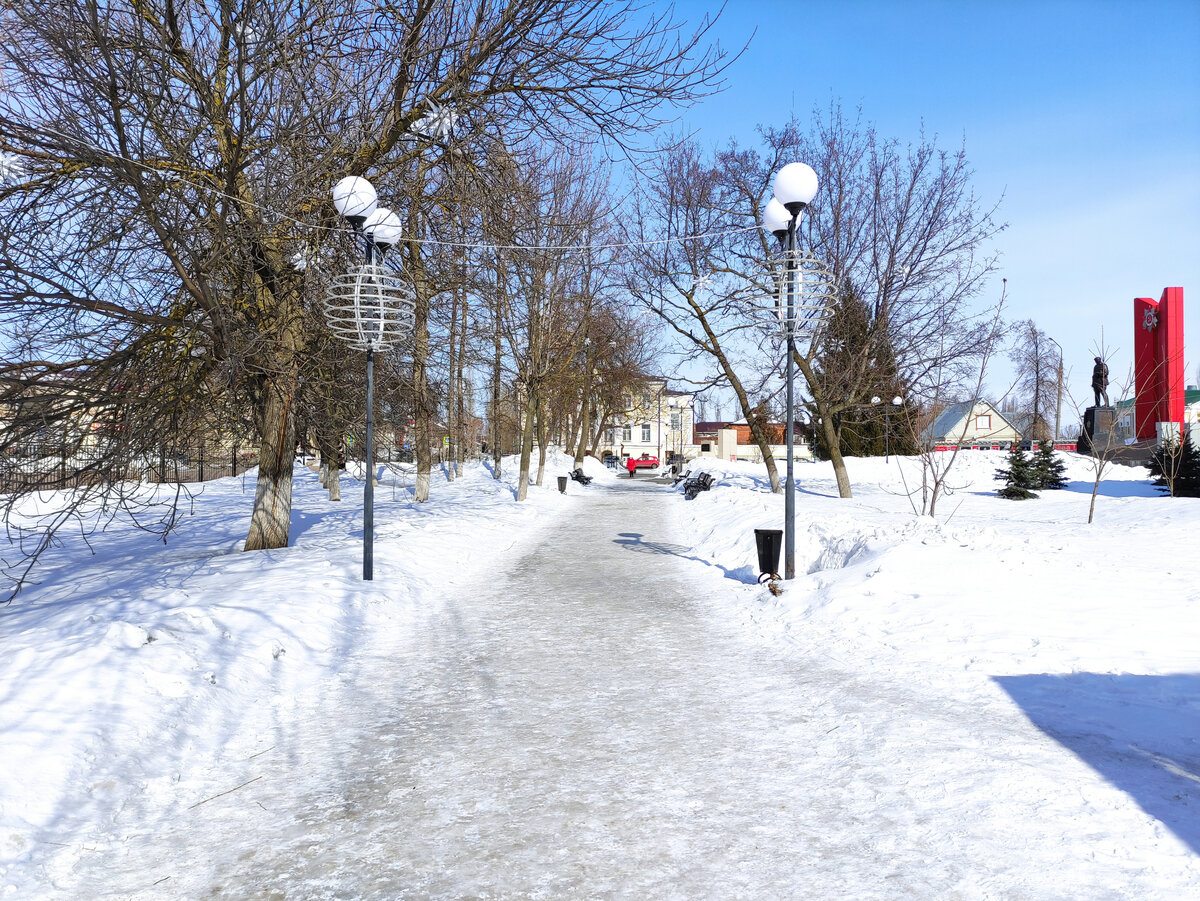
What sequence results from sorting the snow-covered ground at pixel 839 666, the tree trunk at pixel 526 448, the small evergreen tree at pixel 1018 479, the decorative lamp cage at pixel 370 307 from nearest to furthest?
1. the snow-covered ground at pixel 839 666
2. the decorative lamp cage at pixel 370 307
3. the small evergreen tree at pixel 1018 479
4. the tree trunk at pixel 526 448

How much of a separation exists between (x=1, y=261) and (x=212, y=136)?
12.0 feet

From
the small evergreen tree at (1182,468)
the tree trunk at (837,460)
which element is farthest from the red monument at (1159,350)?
the tree trunk at (837,460)

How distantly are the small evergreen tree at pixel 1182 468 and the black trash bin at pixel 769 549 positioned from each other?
17588mm

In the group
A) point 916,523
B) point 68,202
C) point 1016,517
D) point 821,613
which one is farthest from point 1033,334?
point 68,202

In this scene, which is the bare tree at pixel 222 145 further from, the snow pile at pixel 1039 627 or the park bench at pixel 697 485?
the park bench at pixel 697 485

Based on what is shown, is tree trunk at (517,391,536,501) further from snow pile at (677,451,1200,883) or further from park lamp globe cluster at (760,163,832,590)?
park lamp globe cluster at (760,163,832,590)

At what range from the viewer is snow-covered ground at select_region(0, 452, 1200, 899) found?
3.51 metres

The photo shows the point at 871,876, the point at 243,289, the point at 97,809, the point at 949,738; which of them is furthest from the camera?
the point at 243,289

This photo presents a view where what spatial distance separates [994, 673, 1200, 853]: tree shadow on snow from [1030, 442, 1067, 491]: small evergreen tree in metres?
23.3

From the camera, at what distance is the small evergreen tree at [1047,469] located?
26306 millimetres

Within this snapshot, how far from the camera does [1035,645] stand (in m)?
5.95

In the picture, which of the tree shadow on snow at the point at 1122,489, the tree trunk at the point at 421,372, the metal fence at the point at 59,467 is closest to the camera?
the metal fence at the point at 59,467

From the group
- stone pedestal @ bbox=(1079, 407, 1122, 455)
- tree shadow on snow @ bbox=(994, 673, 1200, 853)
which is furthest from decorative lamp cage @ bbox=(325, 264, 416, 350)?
stone pedestal @ bbox=(1079, 407, 1122, 455)

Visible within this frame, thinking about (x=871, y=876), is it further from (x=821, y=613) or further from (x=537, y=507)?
(x=537, y=507)
